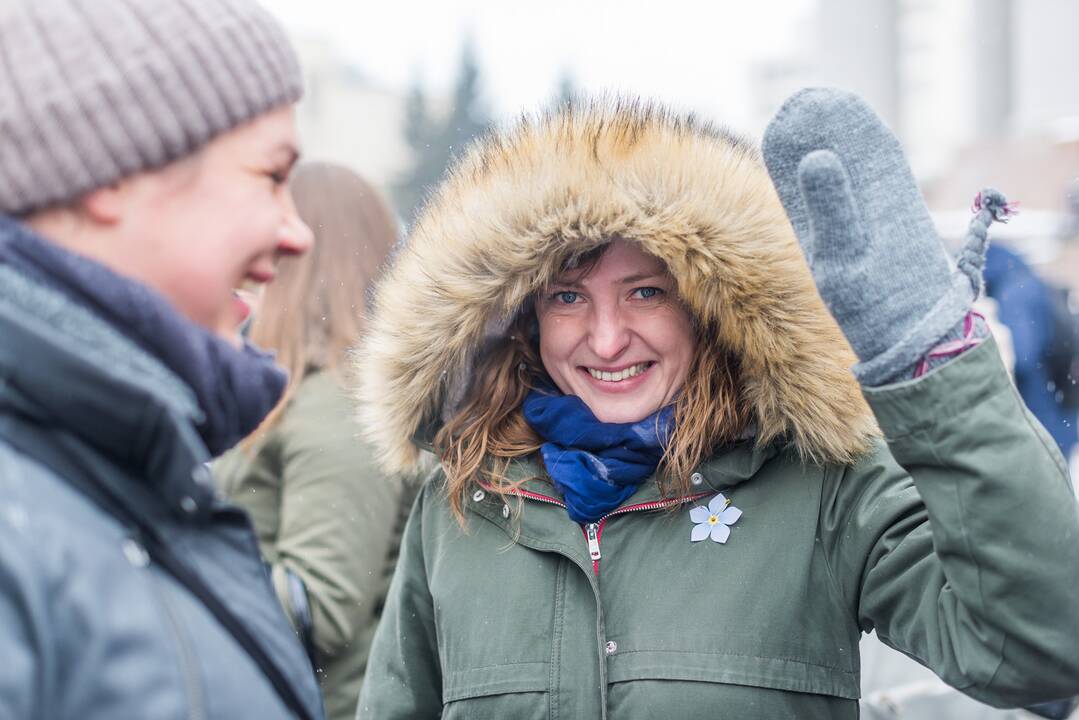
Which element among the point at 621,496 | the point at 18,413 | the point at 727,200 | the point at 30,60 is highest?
the point at 30,60

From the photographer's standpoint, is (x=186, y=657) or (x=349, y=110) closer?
(x=186, y=657)

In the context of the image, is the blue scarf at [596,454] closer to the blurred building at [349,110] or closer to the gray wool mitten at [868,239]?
the gray wool mitten at [868,239]

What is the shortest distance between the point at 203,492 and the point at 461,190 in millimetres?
1177

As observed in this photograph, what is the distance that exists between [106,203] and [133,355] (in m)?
0.17

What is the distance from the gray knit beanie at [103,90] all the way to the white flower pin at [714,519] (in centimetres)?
115

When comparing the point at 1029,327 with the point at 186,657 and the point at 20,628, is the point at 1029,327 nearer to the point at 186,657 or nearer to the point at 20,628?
the point at 186,657

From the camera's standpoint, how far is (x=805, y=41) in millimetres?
70938

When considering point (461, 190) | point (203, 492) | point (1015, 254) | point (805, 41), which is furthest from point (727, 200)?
point (805, 41)

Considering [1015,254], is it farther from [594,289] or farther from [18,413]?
[18,413]

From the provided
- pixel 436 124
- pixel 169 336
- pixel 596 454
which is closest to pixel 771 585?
pixel 596 454

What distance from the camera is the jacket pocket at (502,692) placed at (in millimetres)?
1932

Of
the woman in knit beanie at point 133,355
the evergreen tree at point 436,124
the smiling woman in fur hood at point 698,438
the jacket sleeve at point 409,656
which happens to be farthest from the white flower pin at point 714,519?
the evergreen tree at point 436,124

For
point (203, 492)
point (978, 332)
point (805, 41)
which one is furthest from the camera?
point (805, 41)

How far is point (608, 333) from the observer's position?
6.99 feet
